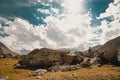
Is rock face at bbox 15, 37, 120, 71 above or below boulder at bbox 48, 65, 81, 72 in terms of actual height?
above

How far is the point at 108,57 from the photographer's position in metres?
78.4

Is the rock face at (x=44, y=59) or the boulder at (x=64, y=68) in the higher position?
the rock face at (x=44, y=59)

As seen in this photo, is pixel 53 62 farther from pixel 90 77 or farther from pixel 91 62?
pixel 90 77

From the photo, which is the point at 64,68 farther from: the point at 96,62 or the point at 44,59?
the point at 96,62

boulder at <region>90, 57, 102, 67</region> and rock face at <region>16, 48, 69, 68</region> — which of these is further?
rock face at <region>16, 48, 69, 68</region>

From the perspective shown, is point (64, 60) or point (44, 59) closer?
point (64, 60)

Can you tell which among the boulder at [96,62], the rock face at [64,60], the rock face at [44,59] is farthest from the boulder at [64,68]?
the boulder at [96,62]

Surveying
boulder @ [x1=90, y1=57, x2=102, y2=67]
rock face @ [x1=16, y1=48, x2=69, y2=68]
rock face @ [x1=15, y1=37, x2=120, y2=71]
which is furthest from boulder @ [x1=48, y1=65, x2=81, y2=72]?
boulder @ [x1=90, y1=57, x2=102, y2=67]

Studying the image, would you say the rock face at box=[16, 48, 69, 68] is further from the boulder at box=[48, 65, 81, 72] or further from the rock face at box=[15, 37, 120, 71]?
the boulder at box=[48, 65, 81, 72]

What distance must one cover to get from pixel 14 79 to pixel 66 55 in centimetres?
2575

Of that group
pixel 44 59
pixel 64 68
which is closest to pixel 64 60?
pixel 64 68

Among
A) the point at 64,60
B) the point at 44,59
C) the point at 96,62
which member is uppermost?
the point at 44,59

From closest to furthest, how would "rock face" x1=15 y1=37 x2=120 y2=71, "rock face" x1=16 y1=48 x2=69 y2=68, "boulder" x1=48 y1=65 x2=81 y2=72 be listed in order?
"boulder" x1=48 y1=65 x2=81 y2=72 → "rock face" x1=15 y1=37 x2=120 y2=71 → "rock face" x1=16 y1=48 x2=69 y2=68

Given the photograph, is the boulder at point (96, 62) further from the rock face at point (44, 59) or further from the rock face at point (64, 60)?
the rock face at point (44, 59)
